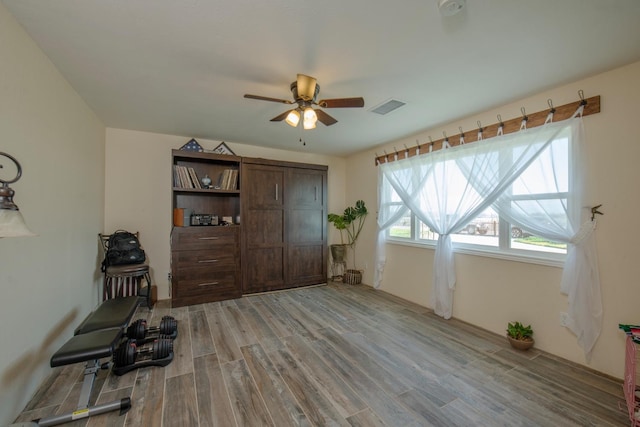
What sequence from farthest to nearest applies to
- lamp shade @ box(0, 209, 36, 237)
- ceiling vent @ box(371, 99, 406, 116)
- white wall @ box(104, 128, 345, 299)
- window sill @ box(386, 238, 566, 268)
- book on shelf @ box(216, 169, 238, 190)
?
book on shelf @ box(216, 169, 238, 190)
white wall @ box(104, 128, 345, 299)
ceiling vent @ box(371, 99, 406, 116)
window sill @ box(386, 238, 566, 268)
lamp shade @ box(0, 209, 36, 237)

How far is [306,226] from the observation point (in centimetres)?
450

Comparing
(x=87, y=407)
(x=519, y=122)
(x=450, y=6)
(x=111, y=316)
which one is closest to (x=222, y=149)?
(x=111, y=316)

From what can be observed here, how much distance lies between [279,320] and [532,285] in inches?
107

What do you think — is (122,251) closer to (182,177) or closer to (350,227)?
(182,177)

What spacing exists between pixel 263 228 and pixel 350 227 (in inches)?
70.5

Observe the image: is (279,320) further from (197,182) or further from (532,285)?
(532,285)

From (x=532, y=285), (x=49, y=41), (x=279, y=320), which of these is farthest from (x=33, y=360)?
(x=532, y=285)

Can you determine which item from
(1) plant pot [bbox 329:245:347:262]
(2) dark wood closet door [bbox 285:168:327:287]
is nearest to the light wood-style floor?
(2) dark wood closet door [bbox 285:168:327:287]

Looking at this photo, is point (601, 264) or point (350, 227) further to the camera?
point (350, 227)

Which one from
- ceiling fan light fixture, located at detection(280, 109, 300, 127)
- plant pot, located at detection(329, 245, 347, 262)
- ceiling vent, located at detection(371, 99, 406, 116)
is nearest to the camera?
ceiling fan light fixture, located at detection(280, 109, 300, 127)

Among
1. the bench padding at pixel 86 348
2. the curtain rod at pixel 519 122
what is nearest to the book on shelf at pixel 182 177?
the bench padding at pixel 86 348

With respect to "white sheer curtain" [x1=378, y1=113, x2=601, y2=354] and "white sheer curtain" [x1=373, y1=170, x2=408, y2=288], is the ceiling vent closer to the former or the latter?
"white sheer curtain" [x1=378, y1=113, x2=601, y2=354]

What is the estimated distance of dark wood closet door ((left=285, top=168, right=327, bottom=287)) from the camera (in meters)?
4.36

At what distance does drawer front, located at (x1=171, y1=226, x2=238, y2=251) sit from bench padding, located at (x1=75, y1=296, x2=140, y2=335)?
1.14 m
